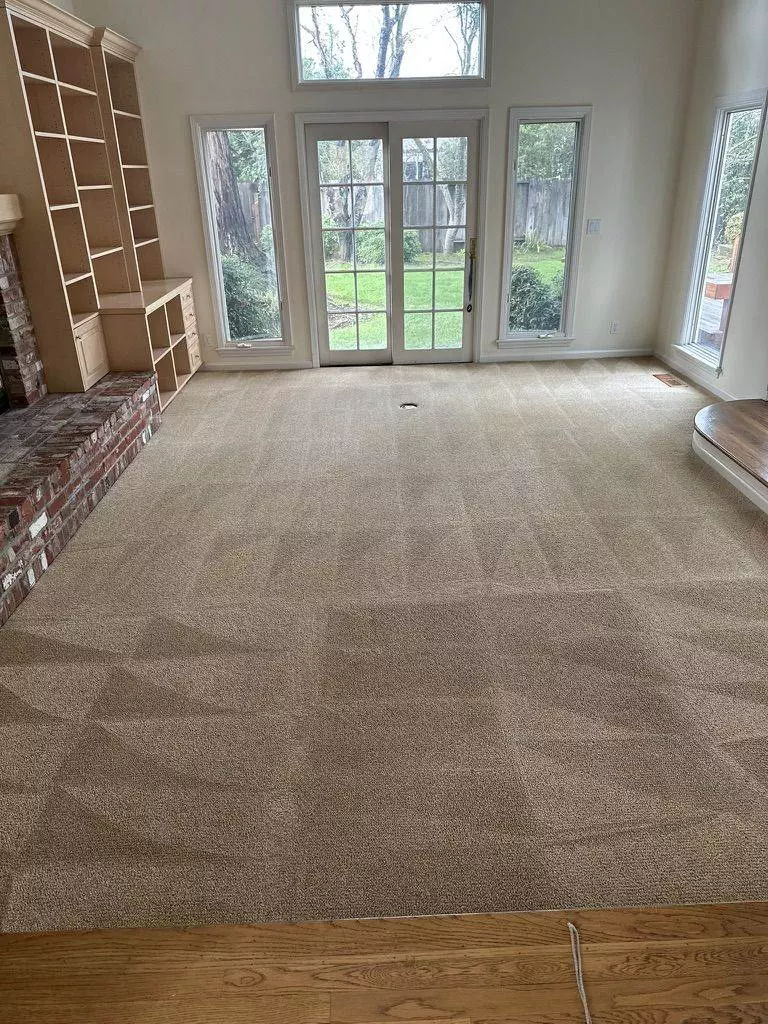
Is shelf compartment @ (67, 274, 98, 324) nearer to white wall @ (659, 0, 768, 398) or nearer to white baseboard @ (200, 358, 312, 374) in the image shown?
white baseboard @ (200, 358, 312, 374)

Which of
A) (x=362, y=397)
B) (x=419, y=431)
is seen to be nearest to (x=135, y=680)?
(x=419, y=431)

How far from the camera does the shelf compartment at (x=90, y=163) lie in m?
4.91

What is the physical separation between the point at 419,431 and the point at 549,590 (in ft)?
6.71

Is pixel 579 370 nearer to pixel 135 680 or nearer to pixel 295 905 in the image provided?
pixel 135 680

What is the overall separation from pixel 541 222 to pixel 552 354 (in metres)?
1.12

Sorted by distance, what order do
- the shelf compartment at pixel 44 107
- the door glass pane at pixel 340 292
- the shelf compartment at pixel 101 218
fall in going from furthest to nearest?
the door glass pane at pixel 340 292 → the shelf compartment at pixel 101 218 → the shelf compartment at pixel 44 107

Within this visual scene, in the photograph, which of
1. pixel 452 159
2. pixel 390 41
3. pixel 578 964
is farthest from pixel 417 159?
pixel 578 964

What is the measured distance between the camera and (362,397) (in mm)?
5496

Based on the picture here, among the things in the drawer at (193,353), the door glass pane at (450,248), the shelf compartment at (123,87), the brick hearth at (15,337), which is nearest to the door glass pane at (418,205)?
the door glass pane at (450,248)

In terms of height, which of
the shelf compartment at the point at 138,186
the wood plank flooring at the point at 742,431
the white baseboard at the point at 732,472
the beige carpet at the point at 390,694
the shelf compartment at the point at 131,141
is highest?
the shelf compartment at the point at 131,141

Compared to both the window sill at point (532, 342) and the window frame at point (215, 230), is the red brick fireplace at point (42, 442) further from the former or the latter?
the window sill at point (532, 342)

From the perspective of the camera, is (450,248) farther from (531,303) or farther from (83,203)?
(83,203)

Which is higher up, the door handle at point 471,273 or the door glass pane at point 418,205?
the door glass pane at point 418,205

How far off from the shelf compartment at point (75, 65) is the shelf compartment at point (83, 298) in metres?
1.36
